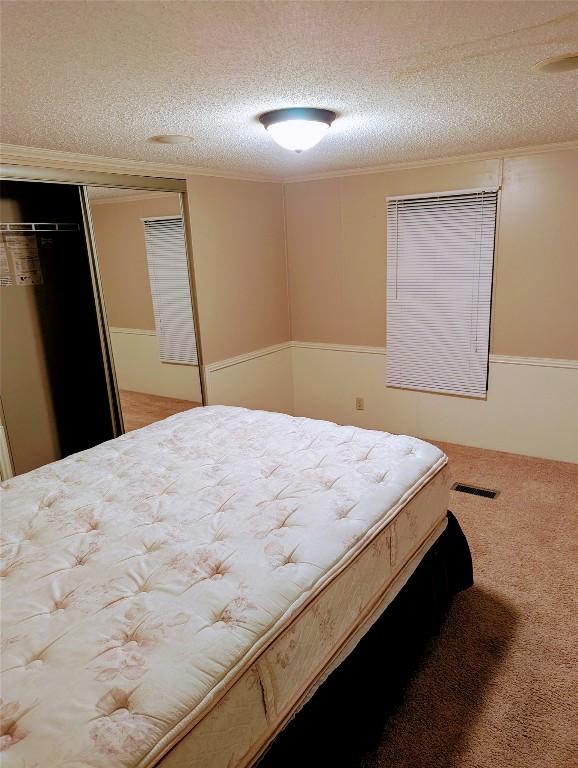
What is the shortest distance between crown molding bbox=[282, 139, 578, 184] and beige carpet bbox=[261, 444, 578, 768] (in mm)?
2493

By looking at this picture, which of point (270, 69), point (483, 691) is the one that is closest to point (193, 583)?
point (483, 691)

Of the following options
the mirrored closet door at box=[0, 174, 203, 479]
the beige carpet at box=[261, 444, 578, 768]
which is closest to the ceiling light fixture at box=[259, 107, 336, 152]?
the mirrored closet door at box=[0, 174, 203, 479]

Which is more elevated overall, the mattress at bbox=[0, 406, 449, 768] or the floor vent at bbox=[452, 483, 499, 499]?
the mattress at bbox=[0, 406, 449, 768]

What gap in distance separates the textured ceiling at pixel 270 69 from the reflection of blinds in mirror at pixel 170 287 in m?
0.84

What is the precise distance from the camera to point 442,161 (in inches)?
151

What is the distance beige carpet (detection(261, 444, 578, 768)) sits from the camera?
1.65 metres

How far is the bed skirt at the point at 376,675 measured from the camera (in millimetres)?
1505

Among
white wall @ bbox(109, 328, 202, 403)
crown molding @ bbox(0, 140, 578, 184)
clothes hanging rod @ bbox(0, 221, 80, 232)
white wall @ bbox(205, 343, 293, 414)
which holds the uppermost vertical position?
crown molding @ bbox(0, 140, 578, 184)

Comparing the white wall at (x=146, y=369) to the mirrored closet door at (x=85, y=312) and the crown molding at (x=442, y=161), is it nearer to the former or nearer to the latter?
the mirrored closet door at (x=85, y=312)

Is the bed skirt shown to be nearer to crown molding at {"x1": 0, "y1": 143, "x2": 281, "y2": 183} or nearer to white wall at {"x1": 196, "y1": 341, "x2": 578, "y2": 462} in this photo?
white wall at {"x1": 196, "y1": 341, "x2": 578, "y2": 462}

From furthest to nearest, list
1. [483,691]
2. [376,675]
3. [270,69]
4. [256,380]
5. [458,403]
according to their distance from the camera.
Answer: [256,380]
[458,403]
[483,691]
[376,675]
[270,69]

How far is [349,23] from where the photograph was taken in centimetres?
137

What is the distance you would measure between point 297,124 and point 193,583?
6.28 feet

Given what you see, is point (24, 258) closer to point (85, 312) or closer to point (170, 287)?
point (85, 312)
